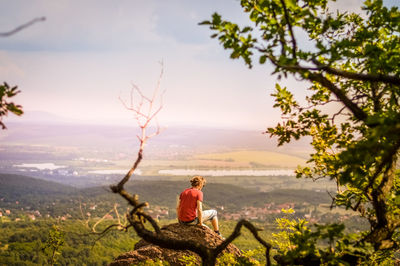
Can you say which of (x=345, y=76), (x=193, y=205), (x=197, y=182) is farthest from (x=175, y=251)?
(x=345, y=76)

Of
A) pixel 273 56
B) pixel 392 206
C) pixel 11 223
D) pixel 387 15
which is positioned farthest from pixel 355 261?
pixel 11 223

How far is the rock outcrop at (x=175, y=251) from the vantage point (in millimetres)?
8484

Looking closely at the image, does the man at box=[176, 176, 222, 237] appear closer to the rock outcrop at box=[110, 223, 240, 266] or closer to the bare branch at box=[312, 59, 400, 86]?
the rock outcrop at box=[110, 223, 240, 266]

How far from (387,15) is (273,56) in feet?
8.83

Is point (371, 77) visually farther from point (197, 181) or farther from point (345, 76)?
point (197, 181)

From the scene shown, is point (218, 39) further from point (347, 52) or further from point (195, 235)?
point (195, 235)

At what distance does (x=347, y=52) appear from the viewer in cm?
379

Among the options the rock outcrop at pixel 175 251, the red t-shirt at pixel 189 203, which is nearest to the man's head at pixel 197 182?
the red t-shirt at pixel 189 203

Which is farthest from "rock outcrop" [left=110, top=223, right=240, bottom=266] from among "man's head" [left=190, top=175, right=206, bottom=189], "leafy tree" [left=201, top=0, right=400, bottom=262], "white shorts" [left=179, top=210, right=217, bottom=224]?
"leafy tree" [left=201, top=0, right=400, bottom=262]

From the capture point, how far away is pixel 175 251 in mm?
8859

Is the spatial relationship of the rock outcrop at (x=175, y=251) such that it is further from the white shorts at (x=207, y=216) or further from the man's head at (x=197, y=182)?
the man's head at (x=197, y=182)

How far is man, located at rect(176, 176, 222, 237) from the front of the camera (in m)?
9.12

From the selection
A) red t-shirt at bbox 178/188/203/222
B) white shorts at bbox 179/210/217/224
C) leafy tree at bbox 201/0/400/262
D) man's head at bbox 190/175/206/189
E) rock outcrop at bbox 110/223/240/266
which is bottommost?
rock outcrop at bbox 110/223/240/266

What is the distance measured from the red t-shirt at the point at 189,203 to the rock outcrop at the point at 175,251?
0.38 meters
